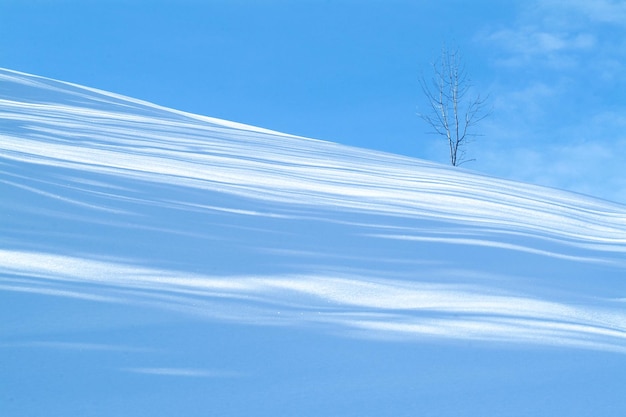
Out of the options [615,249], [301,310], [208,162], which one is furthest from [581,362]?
[208,162]

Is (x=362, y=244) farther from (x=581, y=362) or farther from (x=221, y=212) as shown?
(x=581, y=362)

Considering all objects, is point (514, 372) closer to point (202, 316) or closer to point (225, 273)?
point (202, 316)

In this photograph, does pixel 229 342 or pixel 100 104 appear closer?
pixel 229 342

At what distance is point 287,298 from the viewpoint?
3234 mm

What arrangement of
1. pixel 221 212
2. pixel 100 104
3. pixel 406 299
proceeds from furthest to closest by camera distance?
pixel 100 104, pixel 221 212, pixel 406 299

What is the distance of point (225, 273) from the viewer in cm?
356

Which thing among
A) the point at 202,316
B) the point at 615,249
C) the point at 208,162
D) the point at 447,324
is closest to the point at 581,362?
the point at 447,324

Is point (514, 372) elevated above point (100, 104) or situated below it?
below

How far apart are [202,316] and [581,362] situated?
166 centimetres

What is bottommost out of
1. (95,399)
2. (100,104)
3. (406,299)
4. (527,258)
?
(95,399)

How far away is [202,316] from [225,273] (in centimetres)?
69

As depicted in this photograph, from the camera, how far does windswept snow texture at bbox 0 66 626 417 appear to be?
88.7 inches

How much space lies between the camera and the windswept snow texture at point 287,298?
2254 millimetres

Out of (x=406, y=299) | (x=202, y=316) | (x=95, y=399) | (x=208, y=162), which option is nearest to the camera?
(x=95, y=399)
